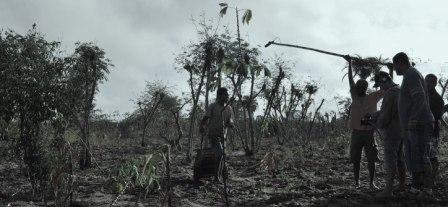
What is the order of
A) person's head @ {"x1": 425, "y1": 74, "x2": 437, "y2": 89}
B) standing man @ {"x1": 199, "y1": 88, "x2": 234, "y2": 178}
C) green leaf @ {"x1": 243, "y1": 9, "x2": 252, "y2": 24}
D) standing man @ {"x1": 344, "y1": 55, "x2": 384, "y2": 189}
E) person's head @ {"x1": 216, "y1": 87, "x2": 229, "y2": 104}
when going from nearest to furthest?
green leaf @ {"x1": 243, "y1": 9, "x2": 252, "y2": 24} < standing man @ {"x1": 344, "y1": 55, "x2": 384, "y2": 189} < person's head @ {"x1": 425, "y1": 74, "x2": 437, "y2": 89} < person's head @ {"x1": 216, "y1": 87, "x2": 229, "y2": 104} < standing man @ {"x1": 199, "y1": 88, "x2": 234, "y2": 178}

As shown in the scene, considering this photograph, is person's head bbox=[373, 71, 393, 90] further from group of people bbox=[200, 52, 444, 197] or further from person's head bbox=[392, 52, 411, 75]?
person's head bbox=[392, 52, 411, 75]

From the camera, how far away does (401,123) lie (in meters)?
5.85

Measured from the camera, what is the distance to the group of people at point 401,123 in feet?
18.5

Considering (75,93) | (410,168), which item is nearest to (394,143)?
(410,168)

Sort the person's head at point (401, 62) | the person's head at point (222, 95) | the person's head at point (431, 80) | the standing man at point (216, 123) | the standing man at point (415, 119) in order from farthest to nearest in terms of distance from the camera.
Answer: the standing man at point (216, 123) < the person's head at point (222, 95) < the person's head at point (431, 80) < the person's head at point (401, 62) < the standing man at point (415, 119)

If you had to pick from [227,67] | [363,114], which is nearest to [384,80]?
[363,114]

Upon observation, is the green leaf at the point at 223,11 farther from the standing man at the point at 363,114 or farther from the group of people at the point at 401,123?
the standing man at the point at 363,114

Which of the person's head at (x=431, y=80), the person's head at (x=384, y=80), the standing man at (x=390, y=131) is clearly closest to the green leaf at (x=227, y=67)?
the standing man at (x=390, y=131)

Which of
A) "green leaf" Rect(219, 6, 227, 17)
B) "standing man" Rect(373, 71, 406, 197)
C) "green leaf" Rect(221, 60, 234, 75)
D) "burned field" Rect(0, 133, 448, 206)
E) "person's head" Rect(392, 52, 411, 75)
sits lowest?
"burned field" Rect(0, 133, 448, 206)

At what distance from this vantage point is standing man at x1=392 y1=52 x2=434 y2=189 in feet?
18.4

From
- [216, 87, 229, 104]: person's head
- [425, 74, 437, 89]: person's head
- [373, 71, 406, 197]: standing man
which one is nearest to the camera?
[373, 71, 406, 197]: standing man

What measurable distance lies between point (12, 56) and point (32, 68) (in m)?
0.51

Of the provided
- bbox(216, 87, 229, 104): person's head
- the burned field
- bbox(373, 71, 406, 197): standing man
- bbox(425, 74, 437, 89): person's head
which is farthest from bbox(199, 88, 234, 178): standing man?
bbox(425, 74, 437, 89): person's head

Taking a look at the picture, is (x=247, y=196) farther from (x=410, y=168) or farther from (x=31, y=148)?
(x=31, y=148)
